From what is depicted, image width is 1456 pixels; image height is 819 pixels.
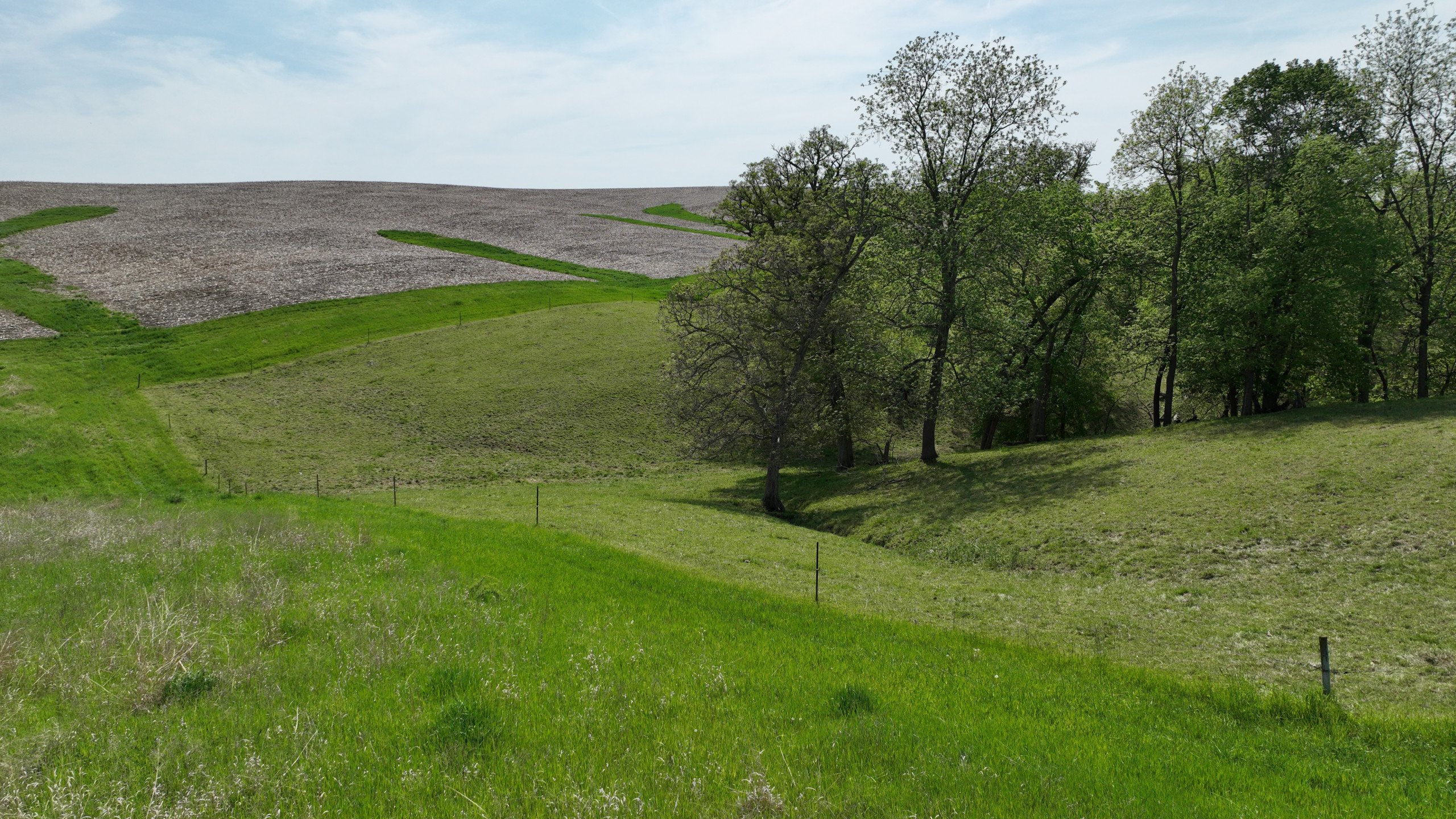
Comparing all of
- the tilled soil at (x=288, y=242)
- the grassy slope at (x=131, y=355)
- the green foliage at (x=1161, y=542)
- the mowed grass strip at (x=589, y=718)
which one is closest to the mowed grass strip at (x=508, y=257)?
the grassy slope at (x=131, y=355)

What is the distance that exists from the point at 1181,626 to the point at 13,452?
5376 centimetres

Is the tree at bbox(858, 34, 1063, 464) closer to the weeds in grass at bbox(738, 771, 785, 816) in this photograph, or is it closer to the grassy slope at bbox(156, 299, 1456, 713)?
the grassy slope at bbox(156, 299, 1456, 713)

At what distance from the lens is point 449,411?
53.6 m

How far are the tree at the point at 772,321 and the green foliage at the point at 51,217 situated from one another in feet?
301

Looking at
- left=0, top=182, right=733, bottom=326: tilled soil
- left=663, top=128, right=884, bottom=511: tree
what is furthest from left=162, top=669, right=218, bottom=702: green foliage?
left=0, top=182, right=733, bottom=326: tilled soil

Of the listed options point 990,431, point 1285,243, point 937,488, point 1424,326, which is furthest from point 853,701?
point 1424,326

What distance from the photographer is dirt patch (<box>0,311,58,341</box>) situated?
5741 cm

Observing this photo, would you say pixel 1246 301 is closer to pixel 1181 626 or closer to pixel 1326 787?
pixel 1181 626

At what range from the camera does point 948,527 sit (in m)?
29.3

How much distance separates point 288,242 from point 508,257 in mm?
26115

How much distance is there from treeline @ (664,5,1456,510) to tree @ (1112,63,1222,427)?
4.1 inches

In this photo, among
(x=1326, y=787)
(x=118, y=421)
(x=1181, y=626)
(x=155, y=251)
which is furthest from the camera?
(x=155, y=251)

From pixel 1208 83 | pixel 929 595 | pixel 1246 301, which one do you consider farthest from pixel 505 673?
pixel 1208 83

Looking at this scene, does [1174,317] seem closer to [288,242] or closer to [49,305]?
[49,305]
